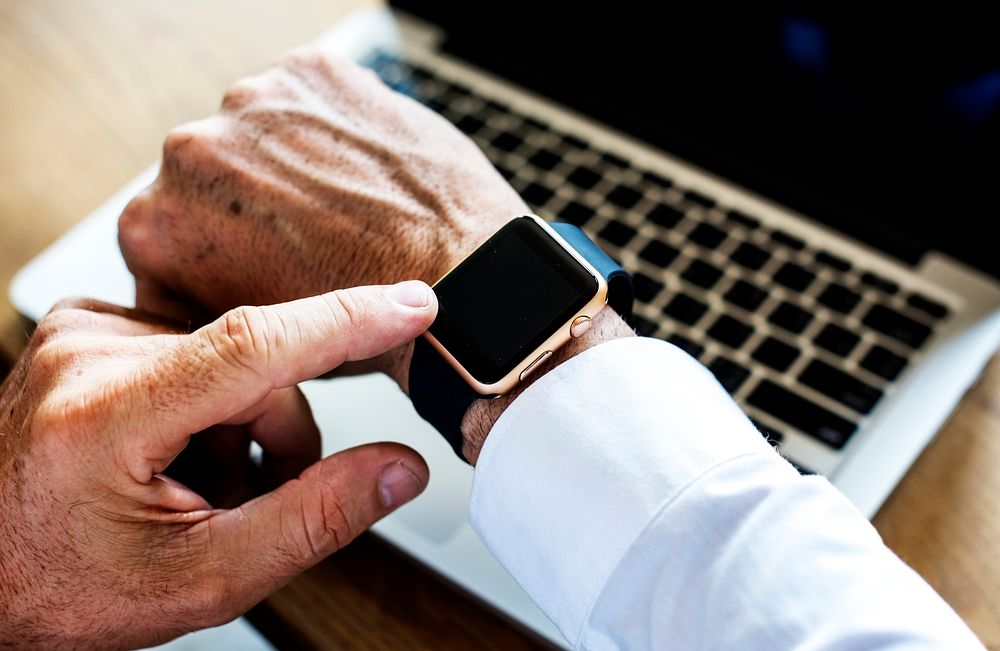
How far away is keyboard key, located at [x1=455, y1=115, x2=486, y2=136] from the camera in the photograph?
94cm

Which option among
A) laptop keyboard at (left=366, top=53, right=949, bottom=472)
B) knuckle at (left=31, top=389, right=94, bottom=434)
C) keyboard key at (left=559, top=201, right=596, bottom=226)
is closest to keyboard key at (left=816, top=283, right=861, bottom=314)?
laptop keyboard at (left=366, top=53, right=949, bottom=472)

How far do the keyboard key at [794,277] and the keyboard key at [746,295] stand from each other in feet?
0.07

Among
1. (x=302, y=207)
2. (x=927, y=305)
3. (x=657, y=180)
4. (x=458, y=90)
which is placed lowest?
(x=927, y=305)

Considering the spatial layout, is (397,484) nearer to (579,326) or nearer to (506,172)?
(579,326)

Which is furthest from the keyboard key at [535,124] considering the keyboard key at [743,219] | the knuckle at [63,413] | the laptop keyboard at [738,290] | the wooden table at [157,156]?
the knuckle at [63,413]

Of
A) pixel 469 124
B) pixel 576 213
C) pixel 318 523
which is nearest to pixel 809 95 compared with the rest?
pixel 576 213

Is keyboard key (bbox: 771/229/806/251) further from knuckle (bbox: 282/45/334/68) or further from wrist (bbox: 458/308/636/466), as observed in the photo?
knuckle (bbox: 282/45/334/68)

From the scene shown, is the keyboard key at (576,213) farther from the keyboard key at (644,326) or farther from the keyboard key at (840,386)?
the keyboard key at (840,386)

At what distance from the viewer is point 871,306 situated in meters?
0.78

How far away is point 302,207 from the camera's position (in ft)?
2.35

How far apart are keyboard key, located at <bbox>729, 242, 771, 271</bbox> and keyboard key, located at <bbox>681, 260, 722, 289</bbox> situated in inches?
0.9

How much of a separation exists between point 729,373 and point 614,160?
27 centimetres

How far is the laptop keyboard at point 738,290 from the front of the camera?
0.73m

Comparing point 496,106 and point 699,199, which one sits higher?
point 496,106
